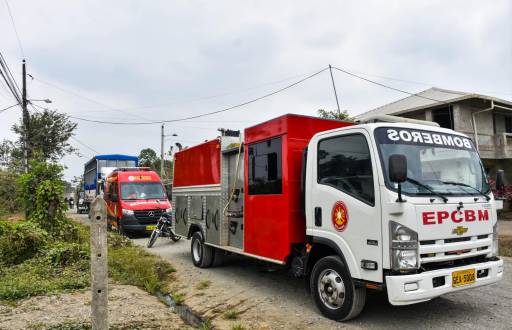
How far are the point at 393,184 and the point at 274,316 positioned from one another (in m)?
2.30

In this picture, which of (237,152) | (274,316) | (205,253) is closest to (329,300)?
(274,316)

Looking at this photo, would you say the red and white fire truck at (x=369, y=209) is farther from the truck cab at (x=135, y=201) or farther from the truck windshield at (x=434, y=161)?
the truck cab at (x=135, y=201)

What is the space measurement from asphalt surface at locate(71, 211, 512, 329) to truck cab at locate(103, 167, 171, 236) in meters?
7.15

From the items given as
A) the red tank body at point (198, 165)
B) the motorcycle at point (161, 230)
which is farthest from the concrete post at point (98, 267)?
the motorcycle at point (161, 230)

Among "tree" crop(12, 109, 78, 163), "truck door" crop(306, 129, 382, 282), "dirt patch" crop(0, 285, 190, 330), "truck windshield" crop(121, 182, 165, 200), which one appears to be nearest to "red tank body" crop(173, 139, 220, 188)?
"dirt patch" crop(0, 285, 190, 330)

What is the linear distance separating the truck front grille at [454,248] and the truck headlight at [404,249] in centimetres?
12

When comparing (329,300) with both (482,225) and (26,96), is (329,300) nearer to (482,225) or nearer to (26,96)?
(482,225)

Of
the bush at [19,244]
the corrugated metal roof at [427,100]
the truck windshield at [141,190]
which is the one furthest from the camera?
the corrugated metal roof at [427,100]

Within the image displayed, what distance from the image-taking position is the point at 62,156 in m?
33.2

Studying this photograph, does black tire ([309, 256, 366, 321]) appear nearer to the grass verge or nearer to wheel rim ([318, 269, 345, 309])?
wheel rim ([318, 269, 345, 309])

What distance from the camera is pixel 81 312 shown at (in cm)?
510

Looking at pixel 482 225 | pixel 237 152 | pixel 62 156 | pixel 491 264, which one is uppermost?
pixel 62 156

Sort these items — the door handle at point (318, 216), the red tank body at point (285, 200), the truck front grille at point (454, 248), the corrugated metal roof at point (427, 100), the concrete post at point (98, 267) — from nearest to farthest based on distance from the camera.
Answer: the concrete post at point (98, 267)
the truck front grille at point (454, 248)
the door handle at point (318, 216)
the red tank body at point (285, 200)
the corrugated metal roof at point (427, 100)

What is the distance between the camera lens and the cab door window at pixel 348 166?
15.3 ft
